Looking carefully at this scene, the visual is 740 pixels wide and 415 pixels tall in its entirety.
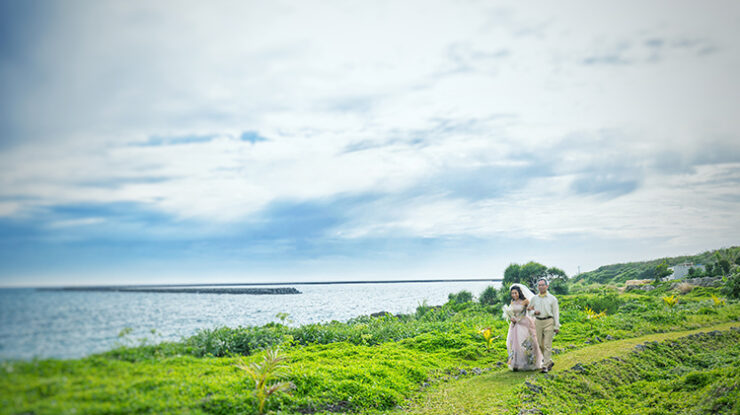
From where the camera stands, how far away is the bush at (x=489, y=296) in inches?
1060

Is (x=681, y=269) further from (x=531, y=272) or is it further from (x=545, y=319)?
(x=545, y=319)

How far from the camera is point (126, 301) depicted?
19.2ft

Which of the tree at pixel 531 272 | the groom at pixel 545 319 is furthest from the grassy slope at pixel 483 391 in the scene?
the tree at pixel 531 272

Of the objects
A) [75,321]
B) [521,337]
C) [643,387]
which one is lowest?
[643,387]

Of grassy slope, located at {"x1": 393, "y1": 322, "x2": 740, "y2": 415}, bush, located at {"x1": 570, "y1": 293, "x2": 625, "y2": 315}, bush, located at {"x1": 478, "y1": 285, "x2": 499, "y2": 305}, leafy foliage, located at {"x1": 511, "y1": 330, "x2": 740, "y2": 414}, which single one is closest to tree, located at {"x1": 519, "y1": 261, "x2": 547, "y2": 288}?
bush, located at {"x1": 478, "y1": 285, "x2": 499, "y2": 305}

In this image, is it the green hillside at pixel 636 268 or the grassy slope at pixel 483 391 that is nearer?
the grassy slope at pixel 483 391

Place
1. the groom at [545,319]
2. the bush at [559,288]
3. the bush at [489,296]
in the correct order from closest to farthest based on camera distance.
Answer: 1. the groom at [545,319]
2. the bush at [489,296]
3. the bush at [559,288]

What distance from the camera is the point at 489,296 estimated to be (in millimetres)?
27547

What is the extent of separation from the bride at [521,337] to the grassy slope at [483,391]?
0.93ft

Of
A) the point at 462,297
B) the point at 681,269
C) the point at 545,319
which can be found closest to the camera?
the point at 545,319

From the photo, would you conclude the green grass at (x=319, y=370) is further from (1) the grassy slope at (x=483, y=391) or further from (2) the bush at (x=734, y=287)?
(2) the bush at (x=734, y=287)

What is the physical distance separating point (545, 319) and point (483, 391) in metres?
2.63

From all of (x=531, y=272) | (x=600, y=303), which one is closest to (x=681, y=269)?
(x=531, y=272)

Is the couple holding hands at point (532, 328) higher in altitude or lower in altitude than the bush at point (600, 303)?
higher
